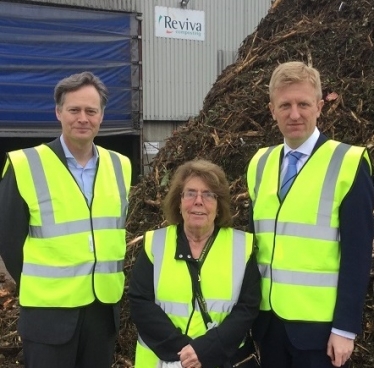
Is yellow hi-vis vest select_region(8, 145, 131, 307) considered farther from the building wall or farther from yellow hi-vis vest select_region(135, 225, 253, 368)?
the building wall

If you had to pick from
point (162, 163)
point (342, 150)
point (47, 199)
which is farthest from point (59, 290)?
point (162, 163)

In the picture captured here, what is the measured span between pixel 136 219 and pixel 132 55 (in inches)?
375

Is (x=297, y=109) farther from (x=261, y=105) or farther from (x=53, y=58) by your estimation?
(x=53, y=58)

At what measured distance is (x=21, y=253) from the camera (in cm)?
311

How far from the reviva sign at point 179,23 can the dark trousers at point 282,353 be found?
12893mm

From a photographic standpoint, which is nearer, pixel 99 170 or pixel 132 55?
pixel 99 170

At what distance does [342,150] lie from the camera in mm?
2809

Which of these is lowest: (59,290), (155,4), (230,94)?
(59,290)

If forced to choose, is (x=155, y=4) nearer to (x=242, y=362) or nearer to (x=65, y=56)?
(x=65, y=56)

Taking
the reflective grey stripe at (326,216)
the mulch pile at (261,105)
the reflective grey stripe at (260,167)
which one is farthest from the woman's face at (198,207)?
the mulch pile at (261,105)

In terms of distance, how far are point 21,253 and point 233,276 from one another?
3.75ft

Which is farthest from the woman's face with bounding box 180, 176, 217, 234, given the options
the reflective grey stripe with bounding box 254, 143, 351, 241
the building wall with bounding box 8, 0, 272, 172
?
the building wall with bounding box 8, 0, 272, 172

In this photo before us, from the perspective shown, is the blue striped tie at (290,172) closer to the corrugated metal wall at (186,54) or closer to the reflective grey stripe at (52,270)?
the reflective grey stripe at (52,270)

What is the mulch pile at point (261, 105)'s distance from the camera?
4.99m
